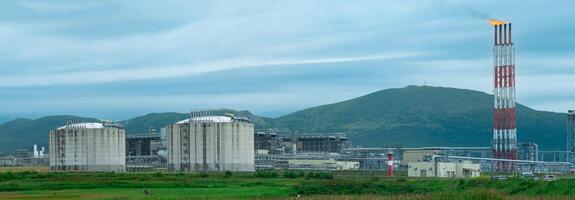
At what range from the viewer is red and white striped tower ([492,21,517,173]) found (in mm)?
122562

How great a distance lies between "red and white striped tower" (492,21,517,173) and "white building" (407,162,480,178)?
961 centimetres

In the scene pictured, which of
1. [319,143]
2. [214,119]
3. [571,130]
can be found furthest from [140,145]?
[571,130]

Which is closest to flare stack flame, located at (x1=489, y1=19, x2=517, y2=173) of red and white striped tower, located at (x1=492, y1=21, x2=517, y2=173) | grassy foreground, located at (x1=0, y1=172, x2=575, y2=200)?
red and white striped tower, located at (x1=492, y1=21, x2=517, y2=173)

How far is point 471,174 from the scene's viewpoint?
369 ft

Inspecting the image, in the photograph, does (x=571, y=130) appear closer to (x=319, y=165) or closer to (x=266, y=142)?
(x=319, y=165)

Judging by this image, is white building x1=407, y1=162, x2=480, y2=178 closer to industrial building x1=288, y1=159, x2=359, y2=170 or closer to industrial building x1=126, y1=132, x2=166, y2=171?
industrial building x1=288, y1=159, x2=359, y2=170

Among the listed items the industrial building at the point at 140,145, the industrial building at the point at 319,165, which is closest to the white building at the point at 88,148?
the industrial building at the point at 140,145

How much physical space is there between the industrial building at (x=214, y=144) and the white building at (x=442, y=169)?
2105 centimetres

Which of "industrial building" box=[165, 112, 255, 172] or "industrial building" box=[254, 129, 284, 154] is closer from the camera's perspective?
"industrial building" box=[165, 112, 255, 172]

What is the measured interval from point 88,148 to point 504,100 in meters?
51.2

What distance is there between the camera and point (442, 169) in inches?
4461

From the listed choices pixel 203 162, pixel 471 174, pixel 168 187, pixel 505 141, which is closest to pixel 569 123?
pixel 505 141

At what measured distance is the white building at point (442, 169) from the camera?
369 ft

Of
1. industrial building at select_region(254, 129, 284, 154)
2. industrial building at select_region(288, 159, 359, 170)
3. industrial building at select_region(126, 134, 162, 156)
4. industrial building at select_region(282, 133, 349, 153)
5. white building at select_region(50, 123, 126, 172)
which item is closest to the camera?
white building at select_region(50, 123, 126, 172)
